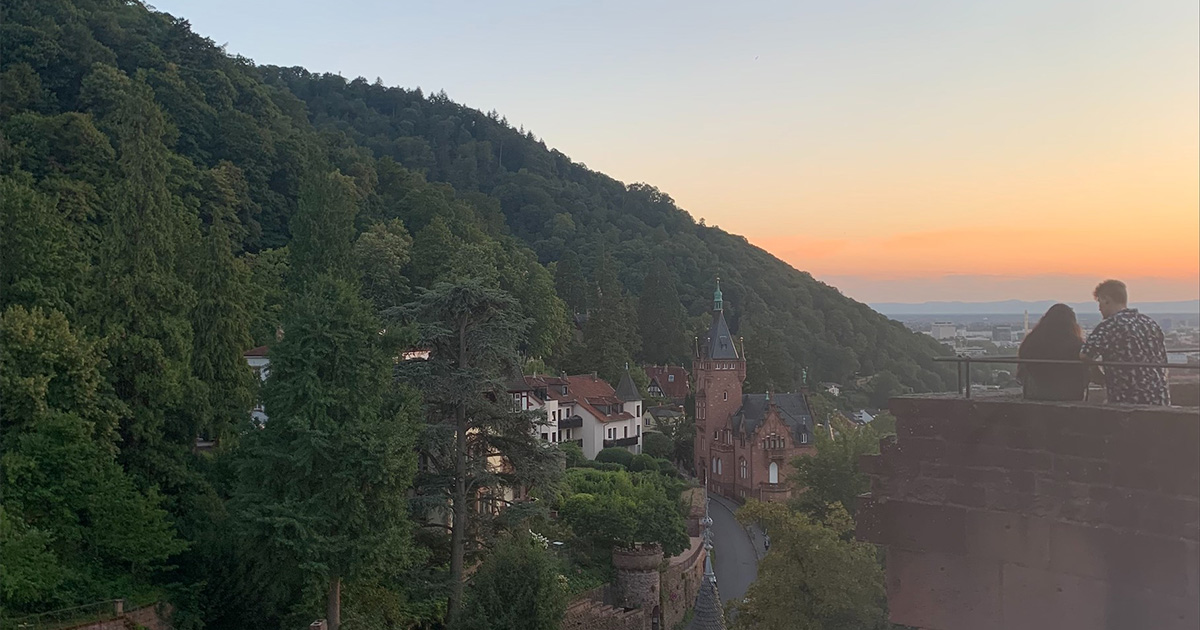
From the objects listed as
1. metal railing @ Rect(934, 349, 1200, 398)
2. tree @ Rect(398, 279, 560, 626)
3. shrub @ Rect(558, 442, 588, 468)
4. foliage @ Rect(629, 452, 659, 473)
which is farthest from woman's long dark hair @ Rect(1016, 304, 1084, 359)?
foliage @ Rect(629, 452, 659, 473)

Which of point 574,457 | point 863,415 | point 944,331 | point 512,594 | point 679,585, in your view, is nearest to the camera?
point 512,594

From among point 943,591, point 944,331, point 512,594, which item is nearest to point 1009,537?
point 943,591

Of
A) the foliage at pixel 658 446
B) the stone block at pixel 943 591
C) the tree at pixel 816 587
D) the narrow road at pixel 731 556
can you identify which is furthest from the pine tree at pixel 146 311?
the foliage at pixel 658 446

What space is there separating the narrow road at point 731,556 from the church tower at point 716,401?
13.3 feet

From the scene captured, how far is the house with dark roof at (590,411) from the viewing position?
49.8 m

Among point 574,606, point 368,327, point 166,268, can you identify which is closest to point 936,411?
point 368,327

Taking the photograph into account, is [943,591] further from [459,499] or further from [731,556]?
[731,556]

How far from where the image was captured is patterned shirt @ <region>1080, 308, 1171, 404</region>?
518cm

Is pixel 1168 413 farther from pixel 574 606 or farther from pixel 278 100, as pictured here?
pixel 278 100

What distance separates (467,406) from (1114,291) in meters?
17.8

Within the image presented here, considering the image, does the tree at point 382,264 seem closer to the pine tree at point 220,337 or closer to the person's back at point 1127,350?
the pine tree at point 220,337

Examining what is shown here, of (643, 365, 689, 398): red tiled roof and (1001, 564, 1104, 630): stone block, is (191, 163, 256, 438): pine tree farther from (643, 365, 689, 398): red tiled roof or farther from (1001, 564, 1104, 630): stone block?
(643, 365, 689, 398): red tiled roof

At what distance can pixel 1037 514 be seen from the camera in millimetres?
4945

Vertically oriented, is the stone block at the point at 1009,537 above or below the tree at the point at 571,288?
below
